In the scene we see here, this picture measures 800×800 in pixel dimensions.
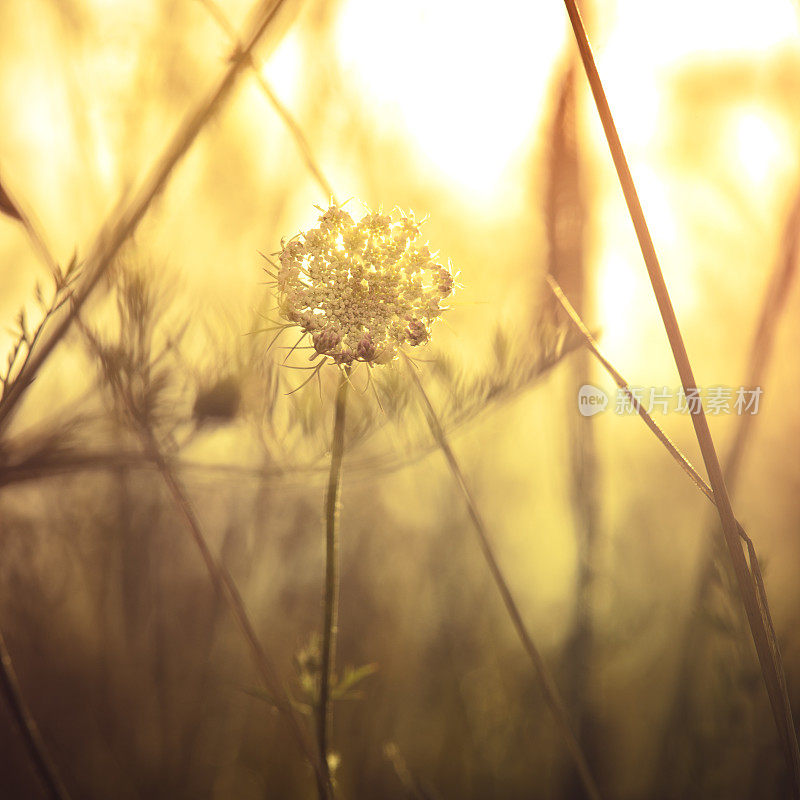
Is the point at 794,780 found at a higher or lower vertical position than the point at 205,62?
lower

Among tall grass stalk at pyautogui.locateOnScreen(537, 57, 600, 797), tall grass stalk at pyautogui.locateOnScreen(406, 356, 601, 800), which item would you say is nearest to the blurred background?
tall grass stalk at pyautogui.locateOnScreen(537, 57, 600, 797)

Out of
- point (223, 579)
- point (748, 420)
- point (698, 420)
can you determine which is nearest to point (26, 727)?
point (223, 579)

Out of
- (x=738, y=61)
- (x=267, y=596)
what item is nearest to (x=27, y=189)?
(x=267, y=596)

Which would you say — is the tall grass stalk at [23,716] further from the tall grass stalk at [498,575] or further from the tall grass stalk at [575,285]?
the tall grass stalk at [575,285]

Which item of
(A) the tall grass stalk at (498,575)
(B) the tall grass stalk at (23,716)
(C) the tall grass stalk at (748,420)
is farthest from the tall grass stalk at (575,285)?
(B) the tall grass stalk at (23,716)

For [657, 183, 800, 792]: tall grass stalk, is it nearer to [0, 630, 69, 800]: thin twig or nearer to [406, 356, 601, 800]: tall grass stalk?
[406, 356, 601, 800]: tall grass stalk

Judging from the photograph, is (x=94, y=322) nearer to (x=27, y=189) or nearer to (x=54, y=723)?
(x=27, y=189)
